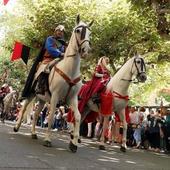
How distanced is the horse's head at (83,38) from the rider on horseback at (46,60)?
104cm

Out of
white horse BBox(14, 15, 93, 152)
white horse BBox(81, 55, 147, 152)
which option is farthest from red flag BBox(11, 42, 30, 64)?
white horse BBox(14, 15, 93, 152)

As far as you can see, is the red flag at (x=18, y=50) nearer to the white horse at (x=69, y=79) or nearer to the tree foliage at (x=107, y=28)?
the tree foliage at (x=107, y=28)

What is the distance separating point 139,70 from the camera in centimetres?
1373

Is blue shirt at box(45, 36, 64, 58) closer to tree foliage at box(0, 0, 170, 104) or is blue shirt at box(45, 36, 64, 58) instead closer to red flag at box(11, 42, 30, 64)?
red flag at box(11, 42, 30, 64)

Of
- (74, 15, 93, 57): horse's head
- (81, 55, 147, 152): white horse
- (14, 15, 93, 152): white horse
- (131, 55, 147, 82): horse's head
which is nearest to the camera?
(74, 15, 93, 57): horse's head

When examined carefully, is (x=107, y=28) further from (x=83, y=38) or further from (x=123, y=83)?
(x=83, y=38)

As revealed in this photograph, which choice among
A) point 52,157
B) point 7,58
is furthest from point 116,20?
point 7,58

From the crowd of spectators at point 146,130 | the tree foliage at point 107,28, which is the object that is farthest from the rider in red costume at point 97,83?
the tree foliage at point 107,28

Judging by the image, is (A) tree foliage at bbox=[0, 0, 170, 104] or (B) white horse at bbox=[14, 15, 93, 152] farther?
(A) tree foliage at bbox=[0, 0, 170, 104]

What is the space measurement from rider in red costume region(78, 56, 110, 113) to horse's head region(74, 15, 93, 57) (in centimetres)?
394

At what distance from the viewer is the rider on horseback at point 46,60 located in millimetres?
Answer: 11422

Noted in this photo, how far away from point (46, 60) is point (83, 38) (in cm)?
200

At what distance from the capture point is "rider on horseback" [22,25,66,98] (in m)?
11.4

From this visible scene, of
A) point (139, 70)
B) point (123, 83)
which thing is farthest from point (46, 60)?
point (139, 70)
